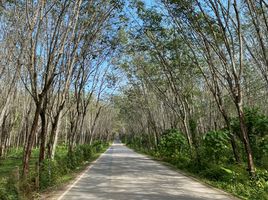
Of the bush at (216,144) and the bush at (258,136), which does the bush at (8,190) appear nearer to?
the bush at (216,144)

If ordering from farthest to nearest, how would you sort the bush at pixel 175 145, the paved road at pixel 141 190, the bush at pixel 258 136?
the bush at pixel 175 145, the bush at pixel 258 136, the paved road at pixel 141 190

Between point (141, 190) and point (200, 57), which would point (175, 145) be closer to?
point (200, 57)

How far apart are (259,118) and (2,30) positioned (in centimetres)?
1423

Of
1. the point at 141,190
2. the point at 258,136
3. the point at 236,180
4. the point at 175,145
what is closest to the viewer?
the point at 141,190

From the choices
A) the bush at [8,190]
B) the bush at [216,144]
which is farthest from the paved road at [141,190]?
the bush at [216,144]

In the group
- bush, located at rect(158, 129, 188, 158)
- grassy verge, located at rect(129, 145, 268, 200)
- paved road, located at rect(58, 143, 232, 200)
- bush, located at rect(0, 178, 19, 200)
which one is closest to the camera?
bush, located at rect(0, 178, 19, 200)

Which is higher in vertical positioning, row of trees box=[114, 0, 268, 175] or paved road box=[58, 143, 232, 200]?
row of trees box=[114, 0, 268, 175]

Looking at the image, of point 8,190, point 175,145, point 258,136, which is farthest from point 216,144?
point 8,190

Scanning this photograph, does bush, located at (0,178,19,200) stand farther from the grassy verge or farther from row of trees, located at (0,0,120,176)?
the grassy verge

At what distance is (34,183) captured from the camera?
406 inches

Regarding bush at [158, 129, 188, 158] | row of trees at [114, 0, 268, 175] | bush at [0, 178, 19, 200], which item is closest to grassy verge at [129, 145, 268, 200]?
row of trees at [114, 0, 268, 175]

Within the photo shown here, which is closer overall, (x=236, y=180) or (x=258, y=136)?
(x=236, y=180)

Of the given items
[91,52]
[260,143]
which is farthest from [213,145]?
[91,52]

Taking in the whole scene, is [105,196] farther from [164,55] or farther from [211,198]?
[164,55]
